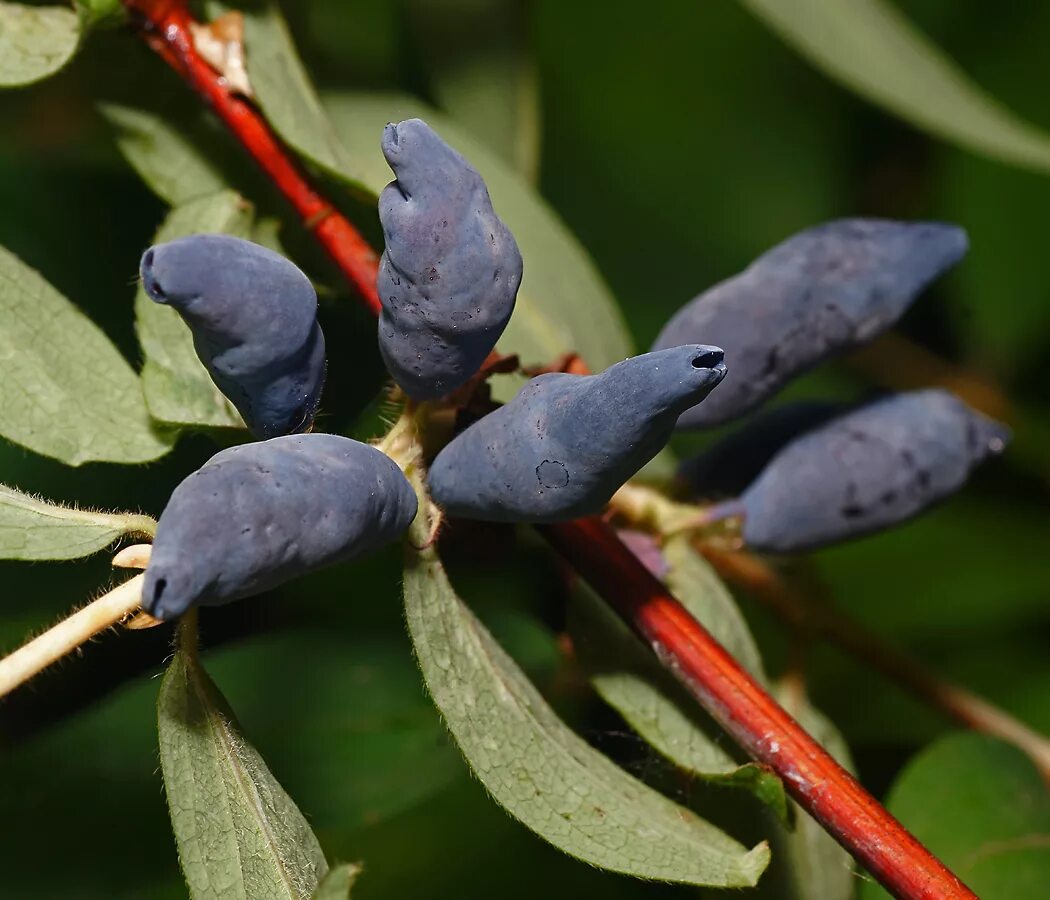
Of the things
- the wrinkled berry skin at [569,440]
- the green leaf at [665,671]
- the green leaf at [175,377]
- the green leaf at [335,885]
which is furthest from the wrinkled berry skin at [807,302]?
the green leaf at [335,885]

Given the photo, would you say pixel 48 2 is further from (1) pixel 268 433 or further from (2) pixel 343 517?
(2) pixel 343 517

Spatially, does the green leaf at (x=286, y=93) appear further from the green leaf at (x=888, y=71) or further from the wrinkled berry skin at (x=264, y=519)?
the green leaf at (x=888, y=71)

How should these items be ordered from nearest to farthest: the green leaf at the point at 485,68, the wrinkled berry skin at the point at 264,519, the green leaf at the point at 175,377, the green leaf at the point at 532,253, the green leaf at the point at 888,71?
the wrinkled berry skin at the point at 264,519 < the green leaf at the point at 175,377 < the green leaf at the point at 532,253 < the green leaf at the point at 888,71 < the green leaf at the point at 485,68

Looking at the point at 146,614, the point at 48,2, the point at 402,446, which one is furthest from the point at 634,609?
the point at 48,2

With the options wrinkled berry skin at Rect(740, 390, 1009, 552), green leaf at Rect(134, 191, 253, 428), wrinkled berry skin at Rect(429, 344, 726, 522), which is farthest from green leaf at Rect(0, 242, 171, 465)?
wrinkled berry skin at Rect(740, 390, 1009, 552)

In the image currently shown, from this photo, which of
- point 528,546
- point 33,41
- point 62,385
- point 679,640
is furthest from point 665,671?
point 33,41

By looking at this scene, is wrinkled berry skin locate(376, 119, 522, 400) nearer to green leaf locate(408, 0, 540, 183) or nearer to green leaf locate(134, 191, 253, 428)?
green leaf locate(134, 191, 253, 428)
